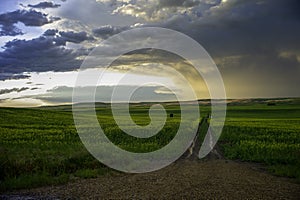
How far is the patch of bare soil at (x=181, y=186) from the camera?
11.8 m

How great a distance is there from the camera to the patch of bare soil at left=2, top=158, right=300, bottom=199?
11.8m

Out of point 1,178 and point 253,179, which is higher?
point 1,178

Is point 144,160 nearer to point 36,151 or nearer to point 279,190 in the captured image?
point 36,151

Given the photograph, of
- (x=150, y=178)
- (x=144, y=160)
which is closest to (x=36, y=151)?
(x=144, y=160)

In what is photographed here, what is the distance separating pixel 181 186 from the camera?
1310cm

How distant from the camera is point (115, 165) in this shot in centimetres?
1744

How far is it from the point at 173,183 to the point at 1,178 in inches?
282

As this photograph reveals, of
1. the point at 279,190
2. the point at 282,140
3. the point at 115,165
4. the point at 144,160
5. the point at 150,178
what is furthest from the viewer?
the point at 282,140

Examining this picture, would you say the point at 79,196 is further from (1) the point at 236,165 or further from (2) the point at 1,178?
(1) the point at 236,165

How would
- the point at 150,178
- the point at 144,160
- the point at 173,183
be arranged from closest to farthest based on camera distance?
the point at 173,183 → the point at 150,178 → the point at 144,160

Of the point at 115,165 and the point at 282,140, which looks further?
the point at 282,140

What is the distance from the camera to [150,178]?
1464cm

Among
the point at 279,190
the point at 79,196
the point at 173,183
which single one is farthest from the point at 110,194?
the point at 279,190

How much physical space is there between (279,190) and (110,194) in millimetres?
6328
